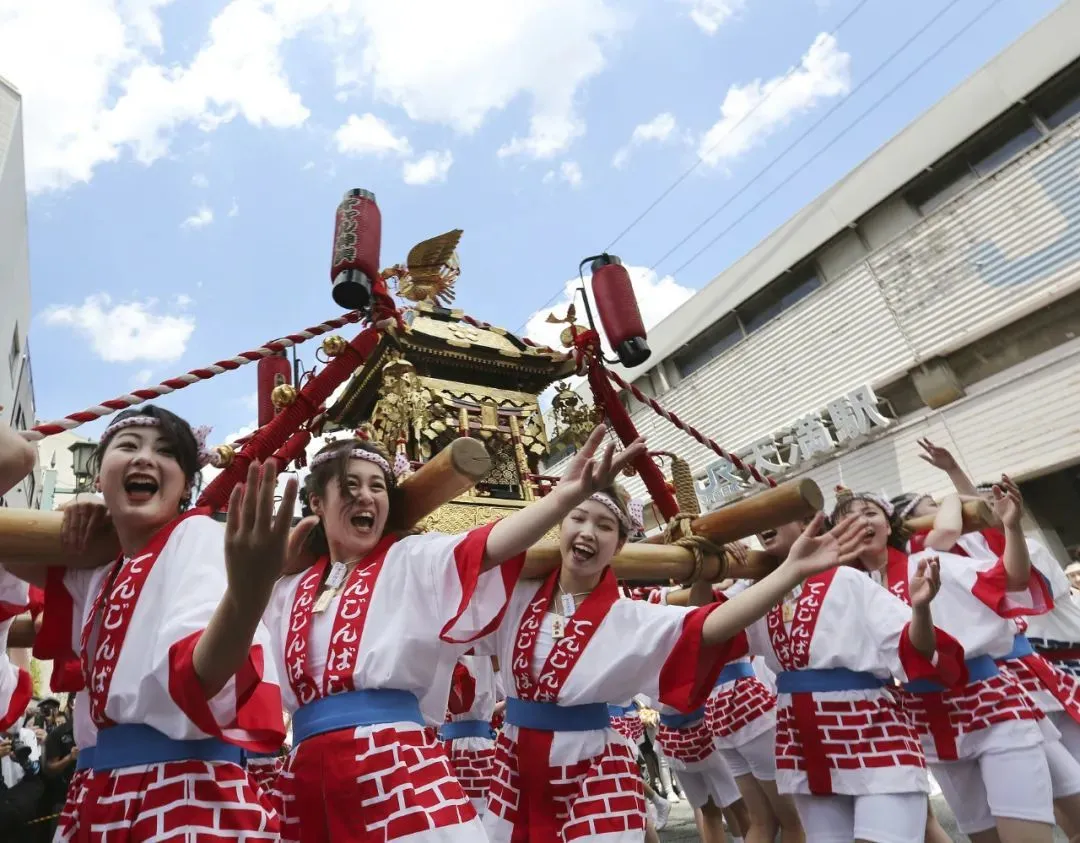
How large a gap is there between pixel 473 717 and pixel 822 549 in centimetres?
340

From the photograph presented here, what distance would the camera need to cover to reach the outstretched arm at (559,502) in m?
1.93

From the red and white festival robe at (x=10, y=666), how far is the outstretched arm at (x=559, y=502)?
150 centimetres

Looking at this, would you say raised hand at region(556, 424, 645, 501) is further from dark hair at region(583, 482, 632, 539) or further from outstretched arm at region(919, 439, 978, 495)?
outstretched arm at region(919, 439, 978, 495)

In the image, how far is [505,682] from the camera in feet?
8.58

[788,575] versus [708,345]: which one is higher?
[708,345]

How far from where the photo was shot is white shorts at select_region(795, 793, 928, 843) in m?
2.59

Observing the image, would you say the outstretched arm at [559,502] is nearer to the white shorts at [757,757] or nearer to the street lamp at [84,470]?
the street lamp at [84,470]

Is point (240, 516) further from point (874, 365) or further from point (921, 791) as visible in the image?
point (874, 365)

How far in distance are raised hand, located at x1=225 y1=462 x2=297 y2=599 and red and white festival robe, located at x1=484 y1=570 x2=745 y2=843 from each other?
135 cm

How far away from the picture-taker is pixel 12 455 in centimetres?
129

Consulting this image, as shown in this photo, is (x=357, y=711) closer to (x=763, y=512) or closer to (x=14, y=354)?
(x=763, y=512)

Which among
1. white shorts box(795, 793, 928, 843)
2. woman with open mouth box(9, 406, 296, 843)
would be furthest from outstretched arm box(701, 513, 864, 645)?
woman with open mouth box(9, 406, 296, 843)

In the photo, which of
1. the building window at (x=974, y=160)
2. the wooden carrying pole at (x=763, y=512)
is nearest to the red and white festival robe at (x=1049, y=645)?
the wooden carrying pole at (x=763, y=512)

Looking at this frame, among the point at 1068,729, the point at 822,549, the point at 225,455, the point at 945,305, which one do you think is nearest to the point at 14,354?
the point at 225,455
